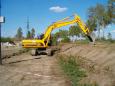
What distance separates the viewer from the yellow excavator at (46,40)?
113 feet

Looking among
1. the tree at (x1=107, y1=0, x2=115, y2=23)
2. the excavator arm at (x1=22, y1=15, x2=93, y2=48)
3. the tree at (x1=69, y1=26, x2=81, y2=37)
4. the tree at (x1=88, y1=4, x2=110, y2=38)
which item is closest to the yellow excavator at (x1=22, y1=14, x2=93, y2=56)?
the excavator arm at (x1=22, y1=15, x2=93, y2=48)

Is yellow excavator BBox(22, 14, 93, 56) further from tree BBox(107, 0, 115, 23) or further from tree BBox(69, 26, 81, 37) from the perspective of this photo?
tree BBox(69, 26, 81, 37)

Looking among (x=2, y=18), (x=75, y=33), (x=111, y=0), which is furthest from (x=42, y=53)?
(x=75, y=33)

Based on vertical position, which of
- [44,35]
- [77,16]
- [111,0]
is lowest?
[44,35]

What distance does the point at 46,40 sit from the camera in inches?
1393

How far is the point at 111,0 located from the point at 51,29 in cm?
1960

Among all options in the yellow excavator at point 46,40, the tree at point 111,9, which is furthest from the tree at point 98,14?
the yellow excavator at point 46,40

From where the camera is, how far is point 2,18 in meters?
23.0

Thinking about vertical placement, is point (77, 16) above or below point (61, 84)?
above

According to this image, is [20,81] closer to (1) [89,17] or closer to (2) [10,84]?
(2) [10,84]

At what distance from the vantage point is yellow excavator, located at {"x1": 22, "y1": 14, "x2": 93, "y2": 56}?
34531 millimetres

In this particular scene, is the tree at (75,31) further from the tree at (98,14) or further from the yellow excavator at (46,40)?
the yellow excavator at (46,40)

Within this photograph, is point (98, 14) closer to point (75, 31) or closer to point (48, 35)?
point (75, 31)

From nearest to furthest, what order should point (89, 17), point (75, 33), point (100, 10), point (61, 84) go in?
point (61, 84)
point (100, 10)
point (89, 17)
point (75, 33)
